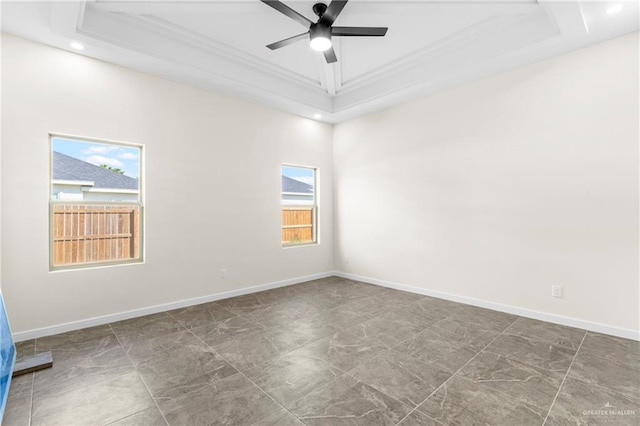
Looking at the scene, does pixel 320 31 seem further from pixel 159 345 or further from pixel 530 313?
pixel 530 313

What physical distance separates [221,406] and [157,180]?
2.85m

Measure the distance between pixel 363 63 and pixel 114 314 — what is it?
14.6 ft

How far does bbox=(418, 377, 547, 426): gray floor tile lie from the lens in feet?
5.84

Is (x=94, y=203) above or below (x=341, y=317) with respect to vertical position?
above

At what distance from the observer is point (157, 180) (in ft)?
12.3

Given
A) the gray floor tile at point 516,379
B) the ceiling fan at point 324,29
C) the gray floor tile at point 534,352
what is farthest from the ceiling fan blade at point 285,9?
the gray floor tile at point 534,352

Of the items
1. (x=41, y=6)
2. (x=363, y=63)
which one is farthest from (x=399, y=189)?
(x=41, y=6)

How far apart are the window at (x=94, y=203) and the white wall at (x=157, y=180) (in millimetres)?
136

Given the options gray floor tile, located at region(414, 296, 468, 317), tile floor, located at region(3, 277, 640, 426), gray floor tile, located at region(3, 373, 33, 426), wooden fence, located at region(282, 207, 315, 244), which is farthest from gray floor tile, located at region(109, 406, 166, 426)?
wooden fence, located at region(282, 207, 315, 244)

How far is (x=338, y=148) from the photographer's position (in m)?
5.76

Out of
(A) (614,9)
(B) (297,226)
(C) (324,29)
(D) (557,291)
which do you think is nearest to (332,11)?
(C) (324,29)

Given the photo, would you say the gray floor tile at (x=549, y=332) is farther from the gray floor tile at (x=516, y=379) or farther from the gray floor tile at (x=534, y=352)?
the gray floor tile at (x=516, y=379)

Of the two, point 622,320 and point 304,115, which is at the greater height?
point 304,115

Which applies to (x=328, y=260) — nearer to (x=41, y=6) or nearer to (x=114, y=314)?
(x=114, y=314)
